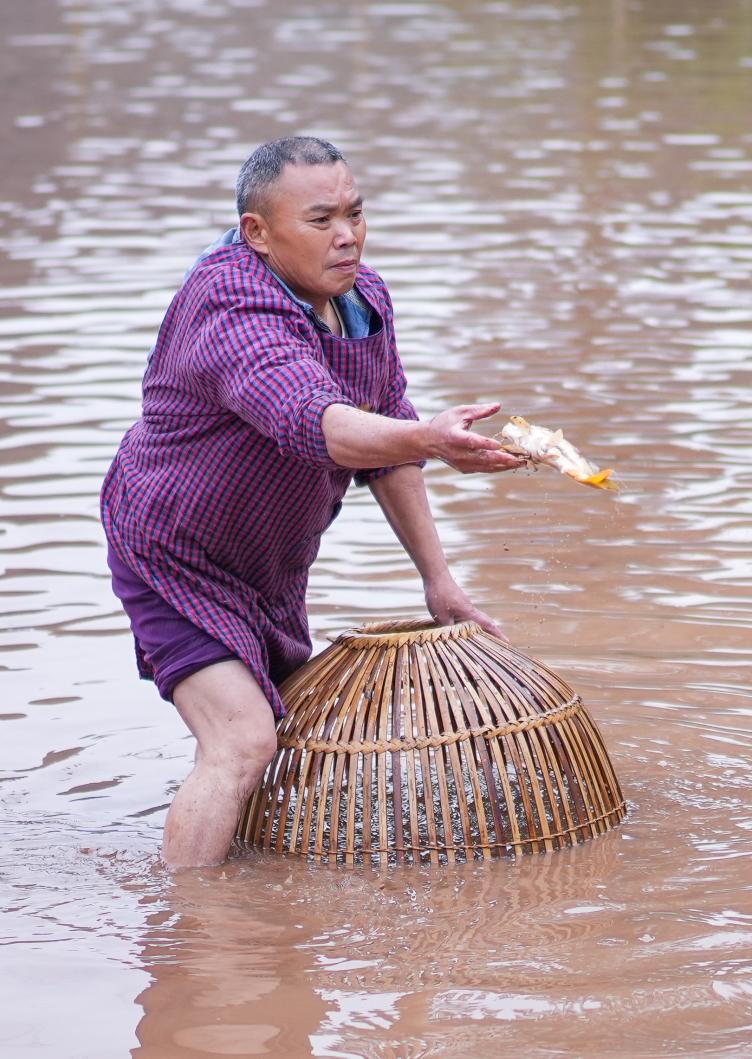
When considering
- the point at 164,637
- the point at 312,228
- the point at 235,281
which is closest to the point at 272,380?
the point at 235,281

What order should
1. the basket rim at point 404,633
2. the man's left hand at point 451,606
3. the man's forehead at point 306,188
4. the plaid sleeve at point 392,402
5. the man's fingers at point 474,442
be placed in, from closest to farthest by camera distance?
the man's fingers at point 474,442
the man's forehead at point 306,188
the basket rim at point 404,633
the plaid sleeve at point 392,402
the man's left hand at point 451,606

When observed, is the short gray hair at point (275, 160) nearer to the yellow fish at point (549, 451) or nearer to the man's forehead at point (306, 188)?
the man's forehead at point (306, 188)

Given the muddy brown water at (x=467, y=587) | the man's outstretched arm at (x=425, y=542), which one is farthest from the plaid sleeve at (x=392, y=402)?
the muddy brown water at (x=467, y=587)

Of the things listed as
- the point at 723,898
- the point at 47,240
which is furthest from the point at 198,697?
the point at 47,240

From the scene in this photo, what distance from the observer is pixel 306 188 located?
4.08 m

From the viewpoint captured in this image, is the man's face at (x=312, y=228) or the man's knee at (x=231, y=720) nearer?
the man's face at (x=312, y=228)

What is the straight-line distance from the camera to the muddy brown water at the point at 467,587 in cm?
A: 368

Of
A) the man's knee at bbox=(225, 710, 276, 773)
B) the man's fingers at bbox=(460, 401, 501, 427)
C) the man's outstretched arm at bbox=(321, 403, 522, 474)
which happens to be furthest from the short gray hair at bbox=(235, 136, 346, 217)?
the man's knee at bbox=(225, 710, 276, 773)

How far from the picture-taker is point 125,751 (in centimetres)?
517

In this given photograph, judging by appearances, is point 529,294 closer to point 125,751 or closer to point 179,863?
point 125,751

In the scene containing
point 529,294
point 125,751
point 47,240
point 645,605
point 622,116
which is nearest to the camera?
point 125,751

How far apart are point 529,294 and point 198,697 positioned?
22.2 ft

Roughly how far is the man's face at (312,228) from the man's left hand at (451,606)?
3.08ft

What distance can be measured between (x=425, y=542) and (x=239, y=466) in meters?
0.78
